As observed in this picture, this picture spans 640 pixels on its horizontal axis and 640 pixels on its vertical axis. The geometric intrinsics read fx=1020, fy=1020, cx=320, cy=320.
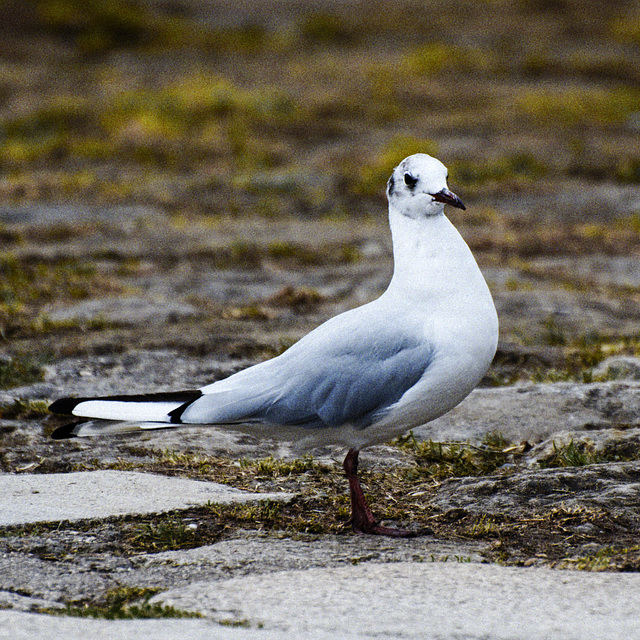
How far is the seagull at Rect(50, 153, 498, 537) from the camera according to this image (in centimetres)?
350

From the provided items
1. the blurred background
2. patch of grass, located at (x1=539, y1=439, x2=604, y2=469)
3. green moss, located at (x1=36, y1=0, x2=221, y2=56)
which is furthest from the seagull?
green moss, located at (x1=36, y1=0, x2=221, y2=56)

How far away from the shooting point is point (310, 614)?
2.73 meters

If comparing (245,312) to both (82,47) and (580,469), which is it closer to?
(580,469)

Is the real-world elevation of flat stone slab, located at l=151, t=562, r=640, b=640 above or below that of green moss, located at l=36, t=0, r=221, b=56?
below

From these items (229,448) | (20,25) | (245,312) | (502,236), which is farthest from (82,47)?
(229,448)

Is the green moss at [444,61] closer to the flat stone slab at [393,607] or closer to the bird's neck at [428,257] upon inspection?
the bird's neck at [428,257]

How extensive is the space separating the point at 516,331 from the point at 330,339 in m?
3.45

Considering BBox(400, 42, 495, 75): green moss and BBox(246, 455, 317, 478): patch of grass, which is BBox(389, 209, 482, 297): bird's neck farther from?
BBox(400, 42, 495, 75): green moss

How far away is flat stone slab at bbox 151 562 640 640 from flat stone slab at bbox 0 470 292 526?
2.63 ft

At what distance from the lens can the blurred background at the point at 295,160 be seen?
7.75 metres

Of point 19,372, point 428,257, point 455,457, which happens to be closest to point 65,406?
point 428,257

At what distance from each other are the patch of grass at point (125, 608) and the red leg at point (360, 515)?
850 mm

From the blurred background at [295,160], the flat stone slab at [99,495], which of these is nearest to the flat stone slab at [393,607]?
the flat stone slab at [99,495]

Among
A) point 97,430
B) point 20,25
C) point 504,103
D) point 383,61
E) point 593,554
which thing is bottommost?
point 593,554
